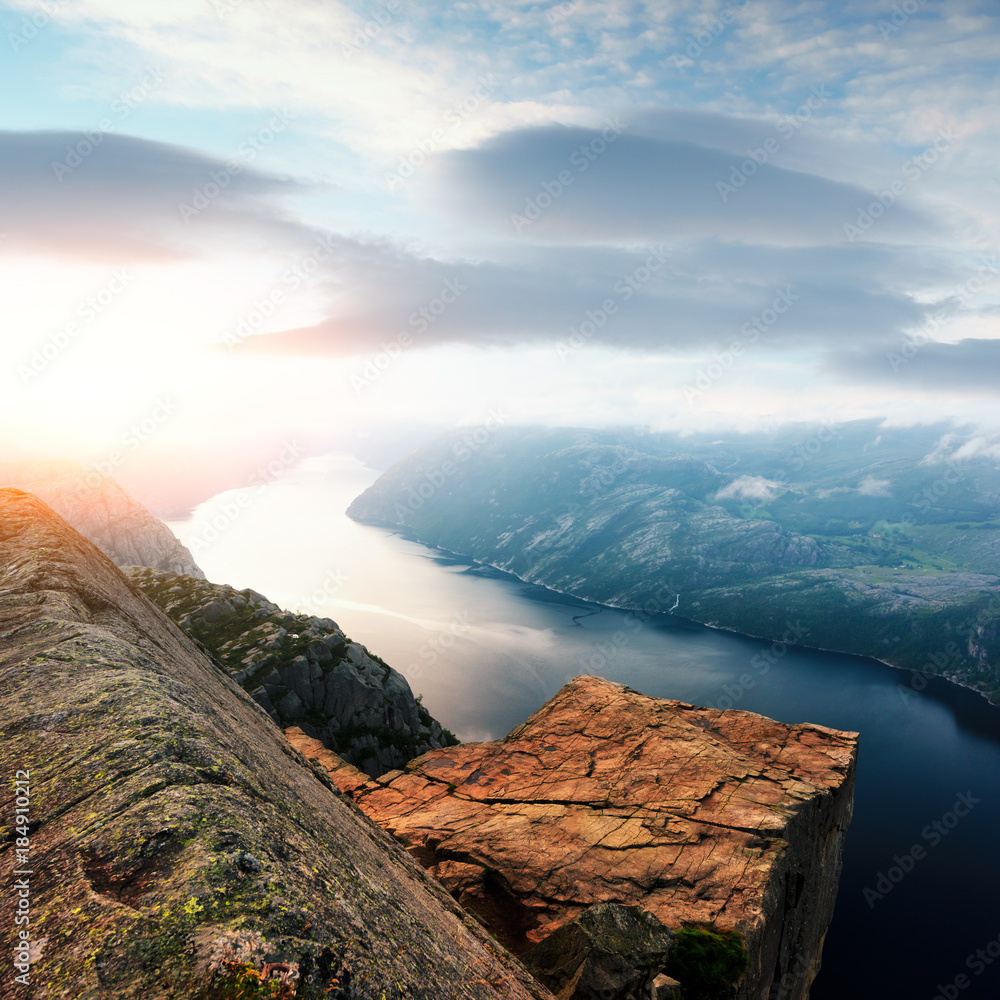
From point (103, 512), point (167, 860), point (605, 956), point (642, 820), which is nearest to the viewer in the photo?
point (167, 860)

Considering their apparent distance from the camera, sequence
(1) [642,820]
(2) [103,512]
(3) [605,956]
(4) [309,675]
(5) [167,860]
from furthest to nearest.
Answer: (2) [103,512]
(4) [309,675]
(1) [642,820]
(3) [605,956]
(5) [167,860]

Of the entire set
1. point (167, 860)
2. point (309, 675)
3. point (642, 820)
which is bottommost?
point (309, 675)

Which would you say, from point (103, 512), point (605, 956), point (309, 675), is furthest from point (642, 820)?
point (103, 512)

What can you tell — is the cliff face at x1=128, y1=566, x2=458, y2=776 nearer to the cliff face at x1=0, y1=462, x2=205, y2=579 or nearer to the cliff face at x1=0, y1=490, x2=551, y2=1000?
the cliff face at x1=0, y1=462, x2=205, y2=579

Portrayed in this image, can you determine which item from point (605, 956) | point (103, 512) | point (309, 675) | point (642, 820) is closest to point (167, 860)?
point (605, 956)

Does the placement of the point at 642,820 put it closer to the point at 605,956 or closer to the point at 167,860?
the point at 605,956

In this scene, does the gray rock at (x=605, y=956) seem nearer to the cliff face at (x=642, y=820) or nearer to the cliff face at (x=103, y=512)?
the cliff face at (x=642, y=820)

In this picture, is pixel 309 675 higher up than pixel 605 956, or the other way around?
pixel 605 956

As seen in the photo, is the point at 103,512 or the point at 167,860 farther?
the point at 103,512

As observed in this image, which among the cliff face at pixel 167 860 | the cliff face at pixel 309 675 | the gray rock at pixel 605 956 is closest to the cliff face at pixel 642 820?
the gray rock at pixel 605 956
